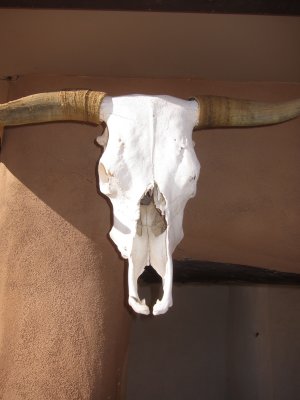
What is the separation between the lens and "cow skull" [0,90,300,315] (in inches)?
65.6

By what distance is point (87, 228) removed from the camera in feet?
8.38

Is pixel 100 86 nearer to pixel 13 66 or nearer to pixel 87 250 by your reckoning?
pixel 13 66

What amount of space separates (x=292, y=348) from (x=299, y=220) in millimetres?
1461

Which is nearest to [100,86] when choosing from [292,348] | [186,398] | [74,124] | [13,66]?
[74,124]

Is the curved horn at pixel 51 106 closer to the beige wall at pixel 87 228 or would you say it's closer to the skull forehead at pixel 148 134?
the skull forehead at pixel 148 134

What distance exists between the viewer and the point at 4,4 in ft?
8.00

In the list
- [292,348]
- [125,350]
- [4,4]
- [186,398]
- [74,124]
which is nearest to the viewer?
[4,4]

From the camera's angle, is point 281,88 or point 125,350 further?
point 281,88

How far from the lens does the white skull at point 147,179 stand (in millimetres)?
1657

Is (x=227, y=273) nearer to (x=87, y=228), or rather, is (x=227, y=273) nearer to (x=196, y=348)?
(x=87, y=228)

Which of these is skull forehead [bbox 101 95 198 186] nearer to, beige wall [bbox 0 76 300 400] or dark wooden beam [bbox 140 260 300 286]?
beige wall [bbox 0 76 300 400]

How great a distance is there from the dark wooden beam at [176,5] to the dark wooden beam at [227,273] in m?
1.39

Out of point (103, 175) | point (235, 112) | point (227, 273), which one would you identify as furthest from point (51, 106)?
point (227, 273)

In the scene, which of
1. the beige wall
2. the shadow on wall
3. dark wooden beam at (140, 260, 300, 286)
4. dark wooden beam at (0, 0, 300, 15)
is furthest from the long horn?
the shadow on wall
